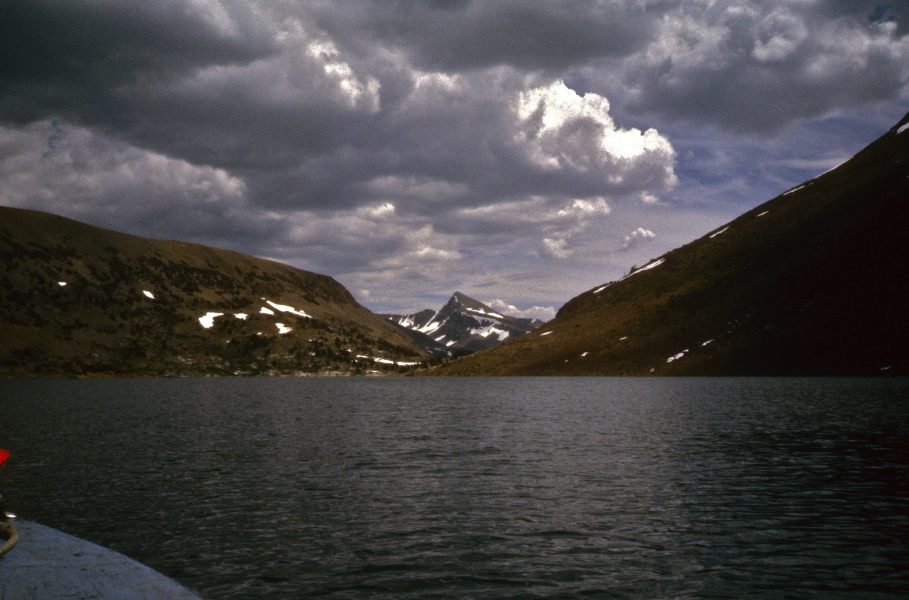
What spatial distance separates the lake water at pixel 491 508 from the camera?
707 inches

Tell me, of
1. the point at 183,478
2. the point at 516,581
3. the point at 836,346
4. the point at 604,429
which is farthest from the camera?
the point at 836,346

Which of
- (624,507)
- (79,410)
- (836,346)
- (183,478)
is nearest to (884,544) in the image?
(624,507)

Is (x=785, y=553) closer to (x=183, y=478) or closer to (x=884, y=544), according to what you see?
(x=884, y=544)

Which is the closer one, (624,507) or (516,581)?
(516,581)

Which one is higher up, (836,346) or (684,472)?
(836,346)

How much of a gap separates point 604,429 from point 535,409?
26.9m

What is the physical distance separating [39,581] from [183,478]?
24.5 m

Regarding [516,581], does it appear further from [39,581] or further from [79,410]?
[79,410]

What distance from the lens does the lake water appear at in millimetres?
17953

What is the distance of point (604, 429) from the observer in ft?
189

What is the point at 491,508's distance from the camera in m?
26.9

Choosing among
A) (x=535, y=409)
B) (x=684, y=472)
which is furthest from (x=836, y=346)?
(x=684, y=472)

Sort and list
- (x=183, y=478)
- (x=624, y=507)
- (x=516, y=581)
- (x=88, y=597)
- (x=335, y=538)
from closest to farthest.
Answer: (x=88, y=597), (x=516, y=581), (x=335, y=538), (x=624, y=507), (x=183, y=478)

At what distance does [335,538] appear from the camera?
73.1 ft
